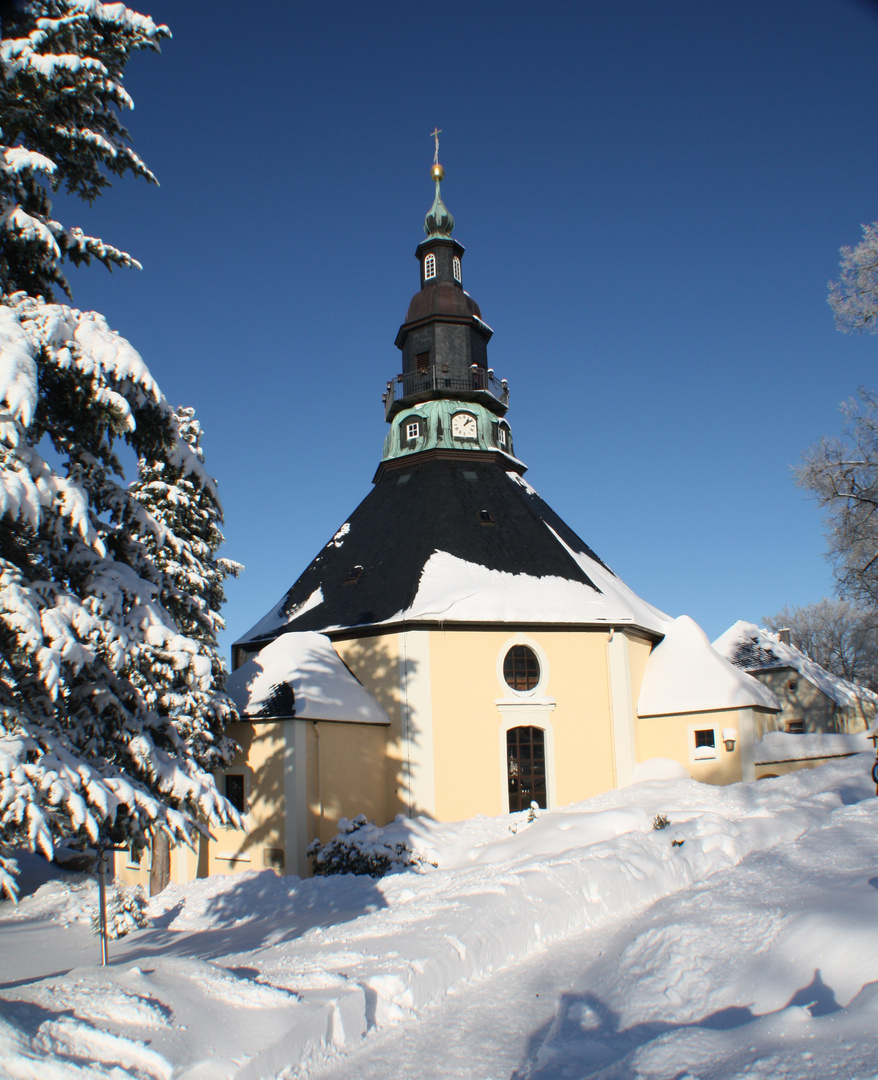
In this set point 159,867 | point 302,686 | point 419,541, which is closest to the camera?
point 159,867

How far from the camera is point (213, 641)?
16812mm

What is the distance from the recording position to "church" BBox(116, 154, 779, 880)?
17438 millimetres

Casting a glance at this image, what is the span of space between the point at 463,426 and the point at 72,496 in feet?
61.7

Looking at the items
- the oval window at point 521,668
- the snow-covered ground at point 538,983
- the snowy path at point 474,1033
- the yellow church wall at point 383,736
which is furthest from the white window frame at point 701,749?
the snowy path at point 474,1033

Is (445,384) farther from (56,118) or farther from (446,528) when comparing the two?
(56,118)

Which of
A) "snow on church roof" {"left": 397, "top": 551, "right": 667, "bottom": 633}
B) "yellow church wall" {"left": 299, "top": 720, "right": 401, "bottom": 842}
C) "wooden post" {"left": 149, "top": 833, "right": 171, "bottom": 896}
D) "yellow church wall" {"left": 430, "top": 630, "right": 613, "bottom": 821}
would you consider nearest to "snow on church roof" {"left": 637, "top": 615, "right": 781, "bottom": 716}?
"snow on church roof" {"left": 397, "top": 551, "right": 667, "bottom": 633}

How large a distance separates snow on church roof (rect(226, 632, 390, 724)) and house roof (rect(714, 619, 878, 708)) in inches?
914

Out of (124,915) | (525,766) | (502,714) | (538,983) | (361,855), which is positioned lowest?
(124,915)

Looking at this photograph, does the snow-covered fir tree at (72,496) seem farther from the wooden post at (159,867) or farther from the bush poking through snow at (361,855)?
the wooden post at (159,867)

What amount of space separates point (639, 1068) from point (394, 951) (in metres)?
3.39

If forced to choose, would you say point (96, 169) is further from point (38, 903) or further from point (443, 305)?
point (443, 305)

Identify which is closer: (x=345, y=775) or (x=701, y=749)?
(x=345, y=775)

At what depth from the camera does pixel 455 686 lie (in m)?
18.7

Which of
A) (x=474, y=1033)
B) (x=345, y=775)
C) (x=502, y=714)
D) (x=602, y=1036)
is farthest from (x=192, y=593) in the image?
(x=602, y=1036)
